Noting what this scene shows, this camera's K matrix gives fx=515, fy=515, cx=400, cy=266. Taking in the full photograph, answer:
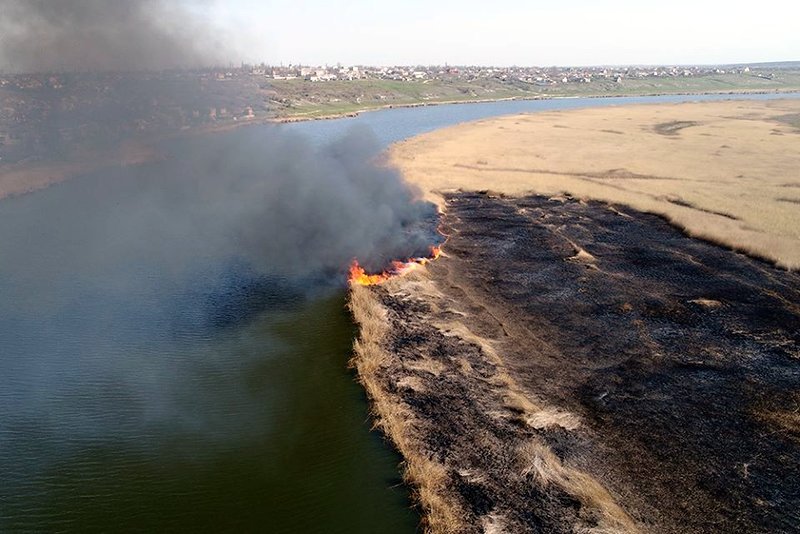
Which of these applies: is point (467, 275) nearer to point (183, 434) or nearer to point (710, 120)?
point (183, 434)

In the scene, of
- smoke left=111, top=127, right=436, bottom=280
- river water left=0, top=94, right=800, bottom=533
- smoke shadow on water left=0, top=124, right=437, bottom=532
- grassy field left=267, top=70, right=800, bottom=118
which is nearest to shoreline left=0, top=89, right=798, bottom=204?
smoke left=111, top=127, right=436, bottom=280

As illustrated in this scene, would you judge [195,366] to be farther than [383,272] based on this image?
No

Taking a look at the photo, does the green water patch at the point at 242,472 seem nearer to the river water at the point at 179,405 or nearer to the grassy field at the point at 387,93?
the river water at the point at 179,405

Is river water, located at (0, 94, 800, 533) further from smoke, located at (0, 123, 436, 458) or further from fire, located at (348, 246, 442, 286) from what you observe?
fire, located at (348, 246, 442, 286)

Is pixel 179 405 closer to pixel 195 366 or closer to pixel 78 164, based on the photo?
pixel 195 366

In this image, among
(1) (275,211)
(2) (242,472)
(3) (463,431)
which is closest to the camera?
(2) (242,472)

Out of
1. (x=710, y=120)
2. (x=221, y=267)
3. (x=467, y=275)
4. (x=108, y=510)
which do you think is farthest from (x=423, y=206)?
(x=710, y=120)

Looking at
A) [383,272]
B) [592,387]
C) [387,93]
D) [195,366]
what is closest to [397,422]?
[592,387]
